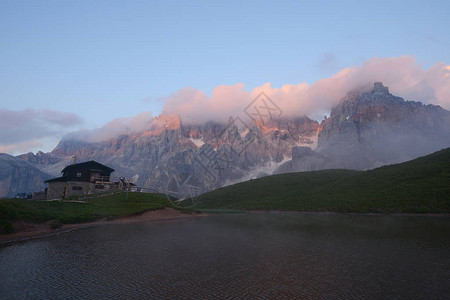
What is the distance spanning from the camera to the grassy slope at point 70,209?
122 feet

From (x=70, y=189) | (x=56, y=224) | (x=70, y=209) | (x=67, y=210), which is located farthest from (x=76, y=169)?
(x=56, y=224)

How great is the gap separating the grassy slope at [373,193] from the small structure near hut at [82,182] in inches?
2750

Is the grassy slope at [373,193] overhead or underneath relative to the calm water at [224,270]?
overhead

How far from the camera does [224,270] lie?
2078 centimetres

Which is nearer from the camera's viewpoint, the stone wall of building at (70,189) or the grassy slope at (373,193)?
the grassy slope at (373,193)

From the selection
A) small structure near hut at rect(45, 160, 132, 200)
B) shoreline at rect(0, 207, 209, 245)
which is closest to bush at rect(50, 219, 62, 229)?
shoreline at rect(0, 207, 209, 245)

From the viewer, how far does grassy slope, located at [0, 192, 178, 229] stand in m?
37.2

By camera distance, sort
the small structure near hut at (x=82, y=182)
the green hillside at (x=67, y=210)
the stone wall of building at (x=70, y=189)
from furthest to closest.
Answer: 1. the small structure near hut at (x=82, y=182)
2. the stone wall of building at (x=70, y=189)
3. the green hillside at (x=67, y=210)

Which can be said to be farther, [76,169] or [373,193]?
[373,193]

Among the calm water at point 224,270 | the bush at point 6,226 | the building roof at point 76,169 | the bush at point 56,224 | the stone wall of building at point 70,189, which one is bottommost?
the calm water at point 224,270

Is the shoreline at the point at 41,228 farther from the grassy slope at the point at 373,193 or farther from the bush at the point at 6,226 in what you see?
the grassy slope at the point at 373,193

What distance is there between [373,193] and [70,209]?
10428 cm

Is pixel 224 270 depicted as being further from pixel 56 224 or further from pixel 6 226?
pixel 56 224

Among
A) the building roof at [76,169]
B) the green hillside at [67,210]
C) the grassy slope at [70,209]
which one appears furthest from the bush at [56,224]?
the building roof at [76,169]
